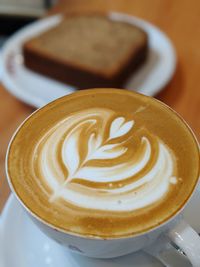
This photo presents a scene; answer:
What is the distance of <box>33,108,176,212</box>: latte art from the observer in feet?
1.49

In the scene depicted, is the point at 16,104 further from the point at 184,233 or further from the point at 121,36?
the point at 184,233

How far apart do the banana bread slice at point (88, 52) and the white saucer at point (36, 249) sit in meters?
0.46

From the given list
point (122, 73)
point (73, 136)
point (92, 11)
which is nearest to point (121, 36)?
point (122, 73)

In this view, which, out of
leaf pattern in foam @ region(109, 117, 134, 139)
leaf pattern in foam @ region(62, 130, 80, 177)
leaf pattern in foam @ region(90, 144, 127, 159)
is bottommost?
leaf pattern in foam @ region(62, 130, 80, 177)

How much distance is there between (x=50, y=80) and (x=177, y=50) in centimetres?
38

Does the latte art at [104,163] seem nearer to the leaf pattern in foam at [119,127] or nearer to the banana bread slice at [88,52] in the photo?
the leaf pattern in foam at [119,127]

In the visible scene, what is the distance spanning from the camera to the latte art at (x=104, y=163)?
45cm

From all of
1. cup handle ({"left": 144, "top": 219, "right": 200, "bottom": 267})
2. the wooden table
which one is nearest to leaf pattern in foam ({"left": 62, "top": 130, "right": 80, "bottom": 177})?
cup handle ({"left": 144, "top": 219, "right": 200, "bottom": 267})

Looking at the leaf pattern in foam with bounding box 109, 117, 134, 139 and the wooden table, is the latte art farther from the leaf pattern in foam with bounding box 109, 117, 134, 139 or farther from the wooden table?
the wooden table

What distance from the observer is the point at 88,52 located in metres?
0.99

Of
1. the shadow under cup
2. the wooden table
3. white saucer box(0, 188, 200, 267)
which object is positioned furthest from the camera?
the wooden table

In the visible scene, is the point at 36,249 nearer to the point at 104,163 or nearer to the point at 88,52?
the point at 104,163

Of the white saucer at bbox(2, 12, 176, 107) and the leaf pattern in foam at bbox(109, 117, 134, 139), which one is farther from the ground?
the leaf pattern in foam at bbox(109, 117, 134, 139)

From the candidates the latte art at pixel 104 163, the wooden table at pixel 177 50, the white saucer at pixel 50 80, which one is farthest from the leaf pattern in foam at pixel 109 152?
the white saucer at pixel 50 80
